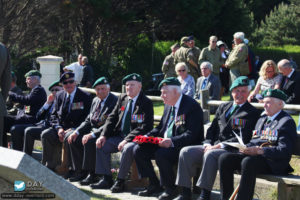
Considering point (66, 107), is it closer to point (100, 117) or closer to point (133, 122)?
point (100, 117)

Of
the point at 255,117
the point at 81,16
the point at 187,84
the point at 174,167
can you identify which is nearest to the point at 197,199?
the point at 174,167

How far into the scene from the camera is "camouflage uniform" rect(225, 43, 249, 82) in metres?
13.0

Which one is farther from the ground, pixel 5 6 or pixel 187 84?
pixel 5 6

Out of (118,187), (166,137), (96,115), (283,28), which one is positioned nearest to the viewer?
(166,137)

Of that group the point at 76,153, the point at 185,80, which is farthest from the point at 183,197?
the point at 185,80

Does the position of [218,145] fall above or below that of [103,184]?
above

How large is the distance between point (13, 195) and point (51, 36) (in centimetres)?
2277

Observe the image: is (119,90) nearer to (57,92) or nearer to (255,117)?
(57,92)

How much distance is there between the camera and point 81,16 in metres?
27.4

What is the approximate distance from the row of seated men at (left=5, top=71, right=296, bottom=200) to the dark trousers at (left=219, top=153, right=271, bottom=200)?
1 centimetres

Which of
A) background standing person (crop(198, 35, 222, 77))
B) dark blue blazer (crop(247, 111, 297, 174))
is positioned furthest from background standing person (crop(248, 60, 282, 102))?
background standing person (crop(198, 35, 222, 77))

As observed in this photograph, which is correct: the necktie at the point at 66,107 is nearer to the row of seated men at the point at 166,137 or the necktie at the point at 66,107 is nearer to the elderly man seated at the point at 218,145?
the row of seated men at the point at 166,137

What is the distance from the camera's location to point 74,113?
9.34 m

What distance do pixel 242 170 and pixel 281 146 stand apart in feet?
1.67
